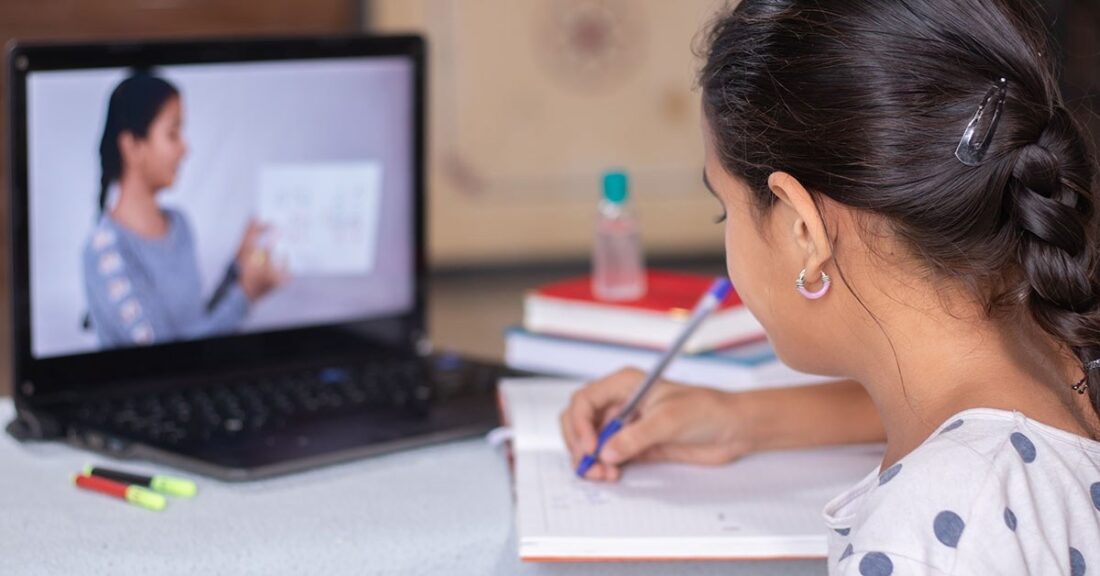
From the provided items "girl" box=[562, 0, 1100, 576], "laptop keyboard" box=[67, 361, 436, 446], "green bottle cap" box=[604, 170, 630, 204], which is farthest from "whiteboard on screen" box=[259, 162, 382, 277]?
"girl" box=[562, 0, 1100, 576]

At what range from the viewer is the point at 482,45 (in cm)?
360

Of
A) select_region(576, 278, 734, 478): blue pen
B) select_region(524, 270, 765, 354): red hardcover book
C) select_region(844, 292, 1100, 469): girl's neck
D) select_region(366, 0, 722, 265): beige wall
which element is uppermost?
select_region(844, 292, 1100, 469): girl's neck

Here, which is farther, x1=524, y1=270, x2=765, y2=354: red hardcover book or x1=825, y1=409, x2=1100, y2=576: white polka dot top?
x1=524, y1=270, x2=765, y2=354: red hardcover book

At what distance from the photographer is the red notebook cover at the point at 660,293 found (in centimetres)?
127

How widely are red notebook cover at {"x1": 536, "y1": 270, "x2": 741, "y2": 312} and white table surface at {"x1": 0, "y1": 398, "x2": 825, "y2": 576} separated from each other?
1.06 ft

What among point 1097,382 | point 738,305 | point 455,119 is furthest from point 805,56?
point 455,119

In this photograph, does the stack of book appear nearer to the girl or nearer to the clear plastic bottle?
the clear plastic bottle

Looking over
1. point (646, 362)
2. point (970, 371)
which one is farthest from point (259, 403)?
point (970, 371)

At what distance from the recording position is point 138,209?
44.7 inches

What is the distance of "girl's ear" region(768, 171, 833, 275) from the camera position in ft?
2.53

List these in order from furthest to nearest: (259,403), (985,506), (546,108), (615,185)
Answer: (546,108) < (615,185) < (259,403) < (985,506)

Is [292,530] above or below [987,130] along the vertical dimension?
below

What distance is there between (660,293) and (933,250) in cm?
61

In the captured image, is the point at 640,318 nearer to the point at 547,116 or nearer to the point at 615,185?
the point at 615,185
